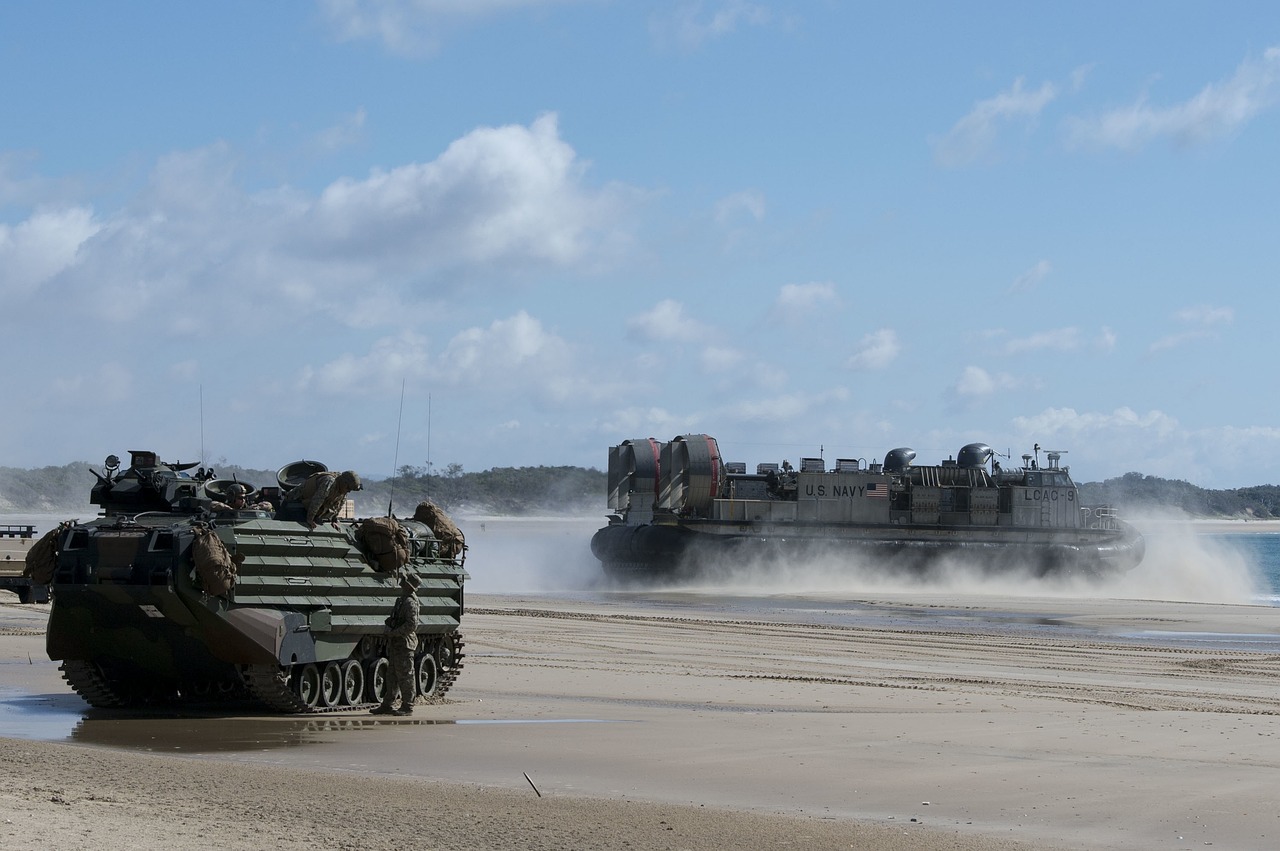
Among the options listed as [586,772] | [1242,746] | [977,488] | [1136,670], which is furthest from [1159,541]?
[586,772]

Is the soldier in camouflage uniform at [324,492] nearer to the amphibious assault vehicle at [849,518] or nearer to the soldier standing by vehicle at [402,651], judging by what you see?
the soldier standing by vehicle at [402,651]

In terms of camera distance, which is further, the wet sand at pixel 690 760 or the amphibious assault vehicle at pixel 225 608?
the amphibious assault vehicle at pixel 225 608

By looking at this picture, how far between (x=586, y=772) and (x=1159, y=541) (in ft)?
127

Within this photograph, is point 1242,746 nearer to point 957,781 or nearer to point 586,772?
point 957,781

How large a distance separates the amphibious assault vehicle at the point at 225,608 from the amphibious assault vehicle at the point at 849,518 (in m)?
24.4

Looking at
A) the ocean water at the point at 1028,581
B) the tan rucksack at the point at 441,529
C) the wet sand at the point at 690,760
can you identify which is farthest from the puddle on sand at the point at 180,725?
the ocean water at the point at 1028,581

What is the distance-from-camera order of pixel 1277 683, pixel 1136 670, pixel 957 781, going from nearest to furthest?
pixel 957 781 → pixel 1277 683 → pixel 1136 670

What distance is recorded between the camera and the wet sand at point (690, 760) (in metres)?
7.66

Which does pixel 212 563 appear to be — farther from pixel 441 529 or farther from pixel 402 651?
pixel 441 529

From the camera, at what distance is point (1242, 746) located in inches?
428

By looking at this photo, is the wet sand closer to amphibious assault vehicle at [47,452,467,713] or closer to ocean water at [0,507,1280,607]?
amphibious assault vehicle at [47,452,467,713]

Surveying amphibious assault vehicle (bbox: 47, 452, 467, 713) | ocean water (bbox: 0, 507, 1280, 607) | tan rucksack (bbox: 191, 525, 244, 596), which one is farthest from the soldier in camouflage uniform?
ocean water (bbox: 0, 507, 1280, 607)

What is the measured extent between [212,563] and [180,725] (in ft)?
3.88

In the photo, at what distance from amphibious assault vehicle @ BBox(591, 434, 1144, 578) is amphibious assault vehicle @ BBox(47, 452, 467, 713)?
24.4 metres
